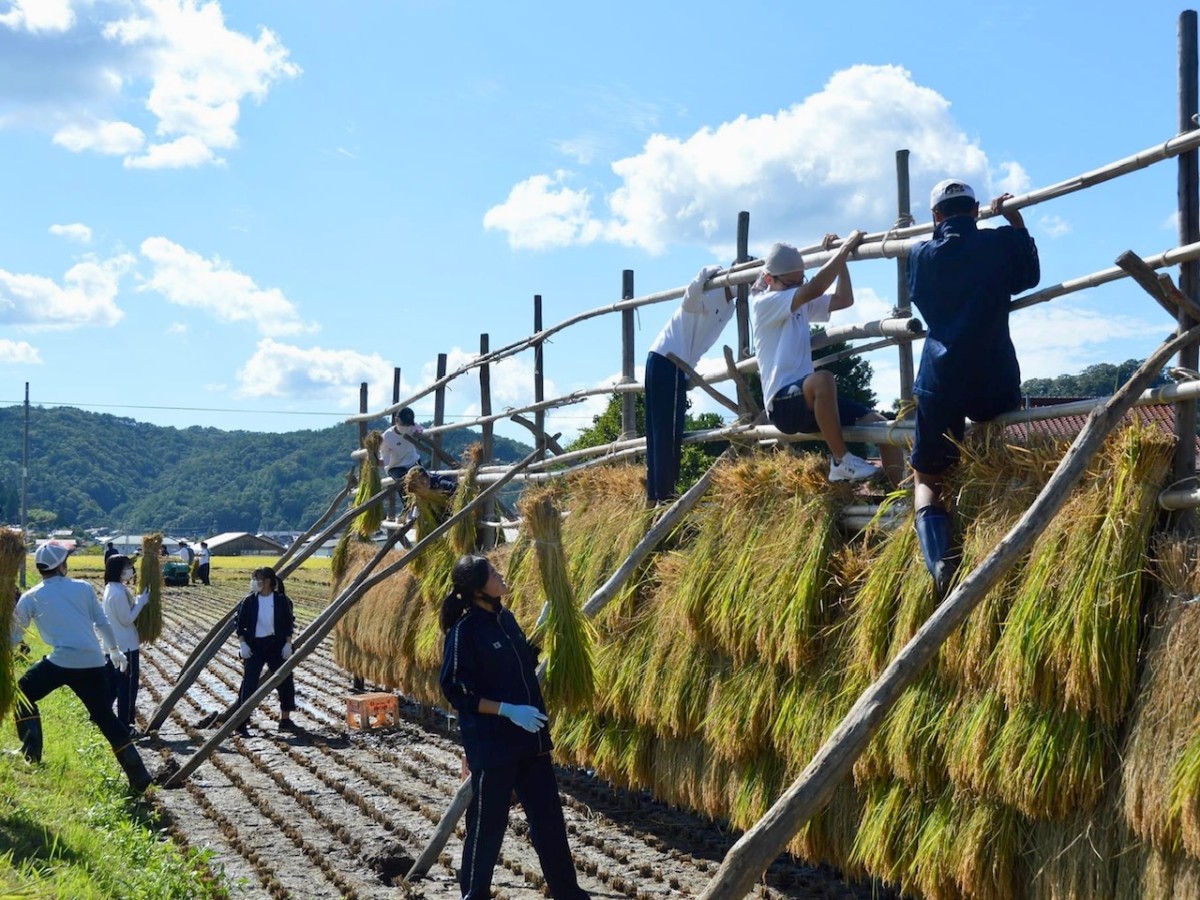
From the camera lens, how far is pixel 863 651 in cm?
509

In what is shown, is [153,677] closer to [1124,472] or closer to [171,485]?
[1124,472]

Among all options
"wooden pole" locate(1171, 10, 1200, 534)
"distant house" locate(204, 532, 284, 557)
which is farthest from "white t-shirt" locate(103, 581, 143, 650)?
"distant house" locate(204, 532, 284, 557)

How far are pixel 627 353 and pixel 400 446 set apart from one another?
448 centimetres

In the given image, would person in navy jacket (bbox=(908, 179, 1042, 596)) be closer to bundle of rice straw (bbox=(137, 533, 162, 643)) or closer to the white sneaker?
the white sneaker

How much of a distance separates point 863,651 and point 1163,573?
1.27 metres

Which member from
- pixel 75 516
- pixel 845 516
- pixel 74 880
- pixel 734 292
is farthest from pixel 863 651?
pixel 75 516

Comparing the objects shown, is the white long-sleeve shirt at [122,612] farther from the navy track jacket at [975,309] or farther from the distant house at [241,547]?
the distant house at [241,547]

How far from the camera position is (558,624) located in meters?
6.17

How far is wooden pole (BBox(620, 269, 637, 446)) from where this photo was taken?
8.49 m

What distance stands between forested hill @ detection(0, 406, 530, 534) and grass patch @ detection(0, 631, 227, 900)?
8160 centimetres

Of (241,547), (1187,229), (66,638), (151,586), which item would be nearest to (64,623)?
(66,638)

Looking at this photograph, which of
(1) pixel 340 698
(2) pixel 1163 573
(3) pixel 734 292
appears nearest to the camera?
(2) pixel 1163 573

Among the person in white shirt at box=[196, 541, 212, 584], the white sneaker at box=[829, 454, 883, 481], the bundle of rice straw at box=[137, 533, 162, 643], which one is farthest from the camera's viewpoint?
the person in white shirt at box=[196, 541, 212, 584]

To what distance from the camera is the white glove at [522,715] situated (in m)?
5.20
